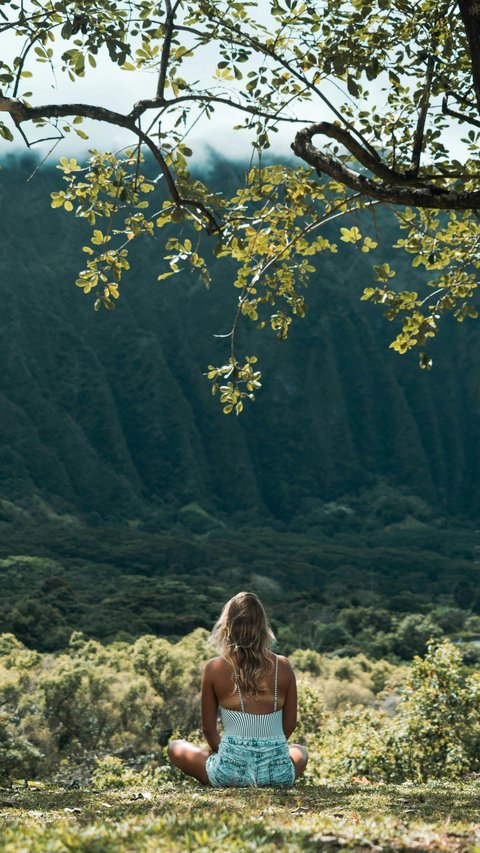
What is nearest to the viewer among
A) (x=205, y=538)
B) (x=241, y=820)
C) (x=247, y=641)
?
(x=241, y=820)

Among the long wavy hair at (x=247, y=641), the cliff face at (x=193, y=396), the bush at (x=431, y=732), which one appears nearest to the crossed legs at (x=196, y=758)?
the long wavy hair at (x=247, y=641)

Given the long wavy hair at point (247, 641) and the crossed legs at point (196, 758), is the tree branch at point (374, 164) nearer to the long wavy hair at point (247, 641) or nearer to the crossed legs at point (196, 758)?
the long wavy hair at point (247, 641)

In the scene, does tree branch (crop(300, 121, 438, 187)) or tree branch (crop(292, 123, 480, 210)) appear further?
tree branch (crop(300, 121, 438, 187))

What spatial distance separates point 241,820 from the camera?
369 centimetres

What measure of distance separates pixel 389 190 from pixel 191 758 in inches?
141

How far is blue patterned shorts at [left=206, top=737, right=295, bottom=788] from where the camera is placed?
529 centimetres

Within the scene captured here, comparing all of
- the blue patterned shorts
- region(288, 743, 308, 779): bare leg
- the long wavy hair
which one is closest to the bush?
region(288, 743, 308, 779): bare leg

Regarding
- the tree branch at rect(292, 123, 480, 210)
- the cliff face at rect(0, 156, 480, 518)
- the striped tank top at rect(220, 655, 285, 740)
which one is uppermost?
the cliff face at rect(0, 156, 480, 518)

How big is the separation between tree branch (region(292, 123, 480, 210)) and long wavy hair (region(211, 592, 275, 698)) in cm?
246

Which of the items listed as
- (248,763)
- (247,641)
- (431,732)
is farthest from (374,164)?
(431,732)

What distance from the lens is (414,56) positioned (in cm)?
757

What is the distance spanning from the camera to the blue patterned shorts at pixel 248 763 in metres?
5.29

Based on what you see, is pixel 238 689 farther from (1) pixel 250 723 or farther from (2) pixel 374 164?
(2) pixel 374 164

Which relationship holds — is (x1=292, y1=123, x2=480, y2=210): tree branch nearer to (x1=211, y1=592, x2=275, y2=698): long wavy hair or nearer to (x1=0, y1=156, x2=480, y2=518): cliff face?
(x1=211, y1=592, x2=275, y2=698): long wavy hair
